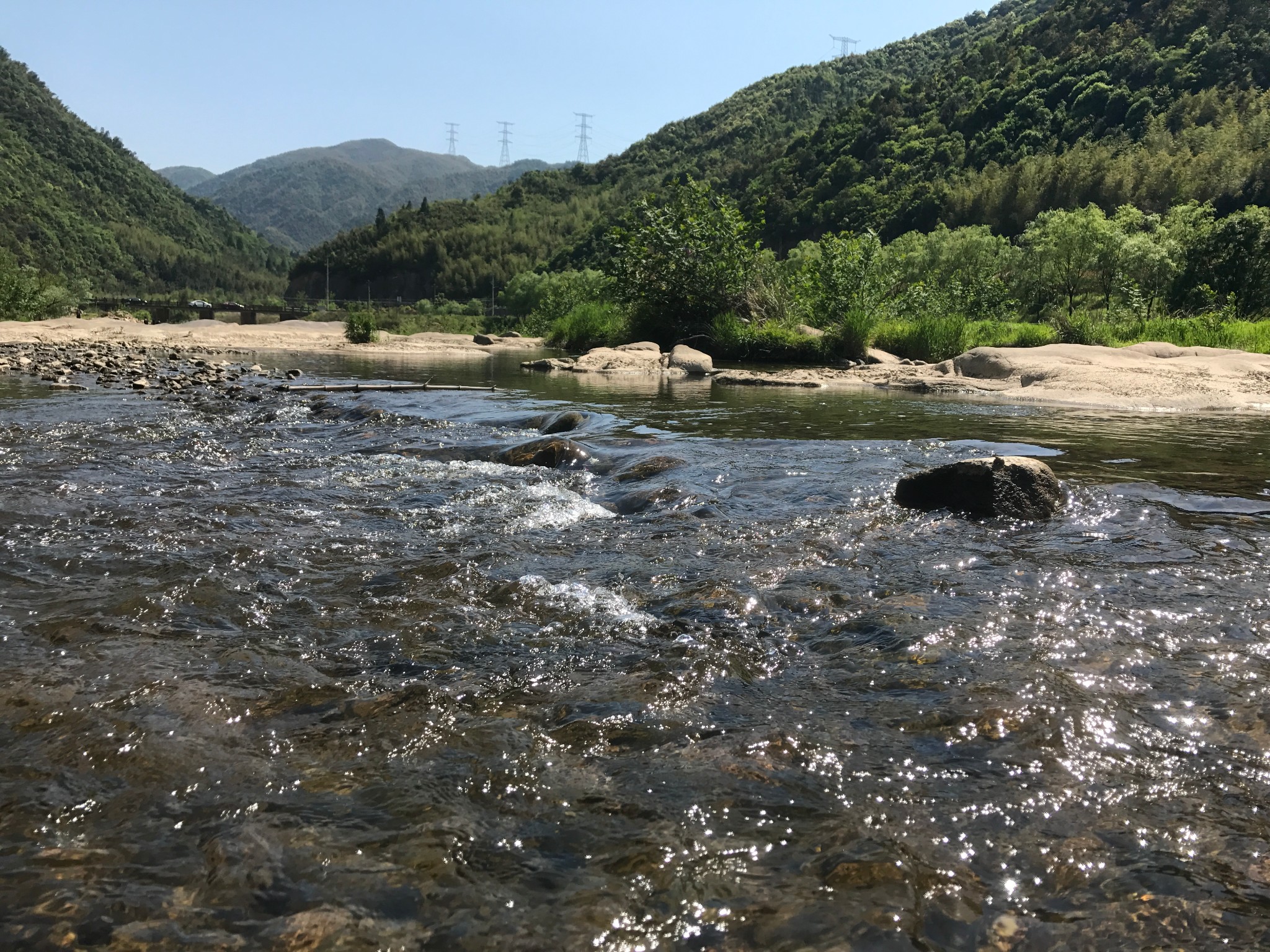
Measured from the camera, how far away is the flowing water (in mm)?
2020

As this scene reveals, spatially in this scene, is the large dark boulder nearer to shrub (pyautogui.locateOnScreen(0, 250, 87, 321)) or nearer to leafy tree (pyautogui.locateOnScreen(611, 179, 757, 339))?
leafy tree (pyautogui.locateOnScreen(611, 179, 757, 339))

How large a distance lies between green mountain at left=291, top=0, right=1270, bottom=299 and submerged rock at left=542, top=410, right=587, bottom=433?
2831 centimetres

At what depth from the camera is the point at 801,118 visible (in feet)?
540

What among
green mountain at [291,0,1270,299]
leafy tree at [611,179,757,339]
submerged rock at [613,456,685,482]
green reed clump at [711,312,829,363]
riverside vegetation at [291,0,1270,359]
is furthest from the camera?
green mountain at [291,0,1270,299]

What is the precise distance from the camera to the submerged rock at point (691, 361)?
74.8 ft

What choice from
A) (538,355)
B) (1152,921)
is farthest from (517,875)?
(538,355)

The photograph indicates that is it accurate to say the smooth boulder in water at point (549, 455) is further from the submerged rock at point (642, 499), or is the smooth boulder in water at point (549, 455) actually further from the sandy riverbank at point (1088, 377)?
the sandy riverbank at point (1088, 377)

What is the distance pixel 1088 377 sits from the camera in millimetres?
16359

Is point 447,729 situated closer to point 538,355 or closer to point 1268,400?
point 1268,400

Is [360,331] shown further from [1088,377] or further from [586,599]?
[586,599]

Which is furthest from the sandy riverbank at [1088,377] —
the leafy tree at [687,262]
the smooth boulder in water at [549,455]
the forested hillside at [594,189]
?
the forested hillside at [594,189]

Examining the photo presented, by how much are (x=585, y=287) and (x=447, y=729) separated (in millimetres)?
48544

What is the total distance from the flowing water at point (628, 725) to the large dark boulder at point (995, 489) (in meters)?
0.27

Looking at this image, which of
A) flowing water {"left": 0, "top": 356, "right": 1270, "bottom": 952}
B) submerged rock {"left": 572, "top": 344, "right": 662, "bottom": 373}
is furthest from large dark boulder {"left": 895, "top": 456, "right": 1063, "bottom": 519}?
submerged rock {"left": 572, "top": 344, "right": 662, "bottom": 373}
